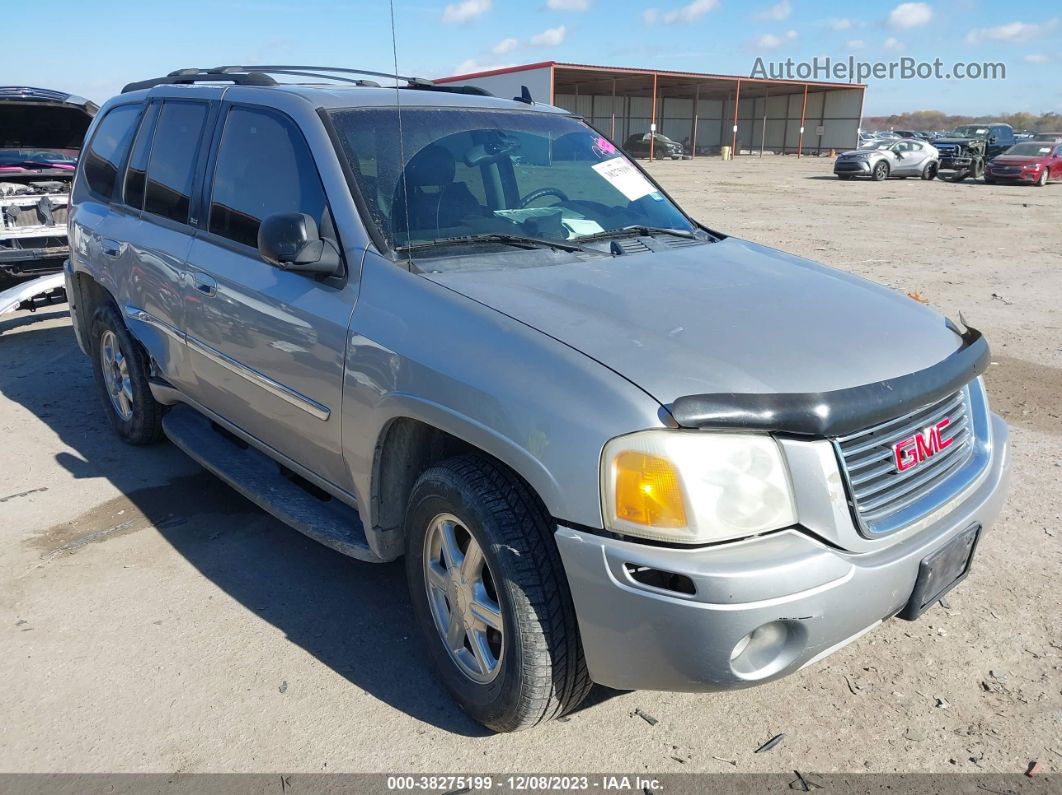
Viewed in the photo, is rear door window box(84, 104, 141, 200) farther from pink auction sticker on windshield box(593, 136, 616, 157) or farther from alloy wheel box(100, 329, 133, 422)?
pink auction sticker on windshield box(593, 136, 616, 157)

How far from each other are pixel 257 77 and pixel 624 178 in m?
1.73

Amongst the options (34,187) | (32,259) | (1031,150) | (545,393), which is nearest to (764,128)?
(1031,150)

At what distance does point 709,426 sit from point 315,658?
1.79 meters

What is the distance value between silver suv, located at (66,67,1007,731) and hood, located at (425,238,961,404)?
0.01m

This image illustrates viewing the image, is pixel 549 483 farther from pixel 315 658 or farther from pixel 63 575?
pixel 63 575

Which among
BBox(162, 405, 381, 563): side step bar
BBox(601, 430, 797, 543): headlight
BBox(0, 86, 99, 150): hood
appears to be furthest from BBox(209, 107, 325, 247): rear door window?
BBox(0, 86, 99, 150): hood

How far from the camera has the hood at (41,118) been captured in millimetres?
8125

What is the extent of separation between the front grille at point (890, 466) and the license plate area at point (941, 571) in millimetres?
173

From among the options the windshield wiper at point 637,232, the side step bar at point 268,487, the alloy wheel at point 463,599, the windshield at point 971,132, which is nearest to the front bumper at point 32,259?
the side step bar at point 268,487

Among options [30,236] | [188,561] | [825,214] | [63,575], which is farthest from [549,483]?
[825,214]

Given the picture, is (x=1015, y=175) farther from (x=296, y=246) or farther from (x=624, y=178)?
(x=296, y=246)

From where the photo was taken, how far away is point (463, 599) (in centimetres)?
265

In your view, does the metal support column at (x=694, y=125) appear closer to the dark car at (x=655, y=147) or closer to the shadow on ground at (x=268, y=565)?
the dark car at (x=655, y=147)

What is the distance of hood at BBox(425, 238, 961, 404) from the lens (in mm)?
2281
